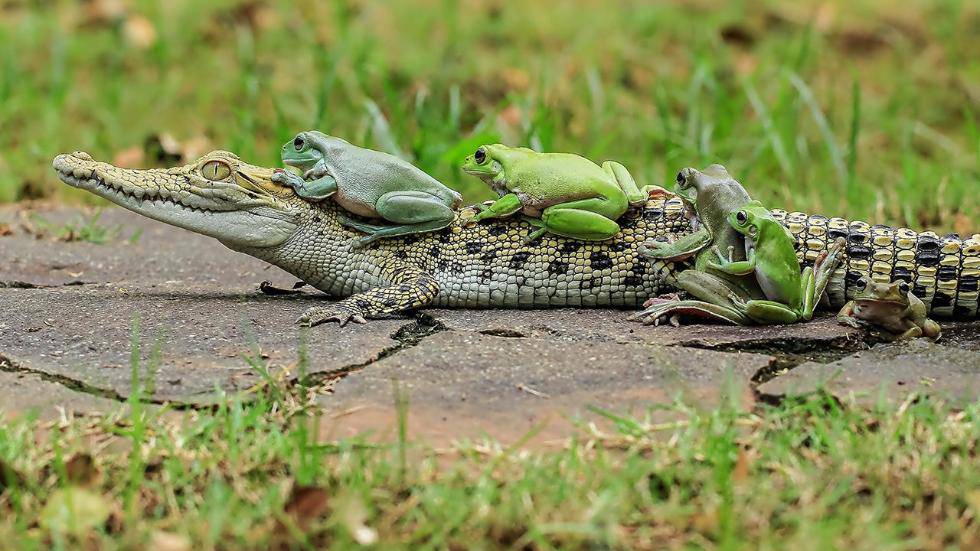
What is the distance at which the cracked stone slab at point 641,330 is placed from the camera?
13.1 feet

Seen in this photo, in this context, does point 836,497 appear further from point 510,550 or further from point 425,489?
point 425,489

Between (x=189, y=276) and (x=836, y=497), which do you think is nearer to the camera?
(x=836, y=497)

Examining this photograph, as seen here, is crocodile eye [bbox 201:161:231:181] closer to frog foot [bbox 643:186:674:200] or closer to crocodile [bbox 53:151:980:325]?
crocodile [bbox 53:151:980:325]

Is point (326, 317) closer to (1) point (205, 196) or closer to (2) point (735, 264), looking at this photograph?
(1) point (205, 196)

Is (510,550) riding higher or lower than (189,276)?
lower

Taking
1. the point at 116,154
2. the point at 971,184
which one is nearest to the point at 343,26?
the point at 116,154

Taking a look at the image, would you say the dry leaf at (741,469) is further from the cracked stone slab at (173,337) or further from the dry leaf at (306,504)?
the cracked stone slab at (173,337)

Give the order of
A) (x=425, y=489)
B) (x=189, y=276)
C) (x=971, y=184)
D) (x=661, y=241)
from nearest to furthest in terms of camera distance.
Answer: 1. (x=425, y=489)
2. (x=661, y=241)
3. (x=189, y=276)
4. (x=971, y=184)

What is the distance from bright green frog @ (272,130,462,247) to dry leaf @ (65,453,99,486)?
173 centimetres

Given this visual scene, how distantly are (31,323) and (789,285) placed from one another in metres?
2.71

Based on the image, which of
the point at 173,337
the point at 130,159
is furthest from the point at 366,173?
the point at 130,159

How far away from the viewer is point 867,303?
4016 mm

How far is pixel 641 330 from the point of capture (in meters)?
4.20

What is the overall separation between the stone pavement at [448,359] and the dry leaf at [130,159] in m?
2.72
